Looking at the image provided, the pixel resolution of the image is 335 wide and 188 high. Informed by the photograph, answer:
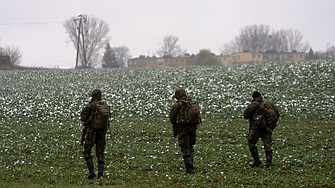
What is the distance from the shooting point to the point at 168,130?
1662 cm

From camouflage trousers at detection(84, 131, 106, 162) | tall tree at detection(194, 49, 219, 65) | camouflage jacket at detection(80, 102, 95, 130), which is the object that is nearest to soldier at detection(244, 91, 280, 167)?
camouflage trousers at detection(84, 131, 106, 162)

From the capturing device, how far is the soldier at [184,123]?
8508 mm

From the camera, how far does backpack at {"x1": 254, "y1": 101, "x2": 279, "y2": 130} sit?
8711 mm

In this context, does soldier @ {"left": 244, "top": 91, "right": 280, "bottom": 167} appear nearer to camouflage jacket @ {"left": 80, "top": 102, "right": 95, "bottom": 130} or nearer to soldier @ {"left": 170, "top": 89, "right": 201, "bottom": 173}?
soldier @ {"left": 170, "top": 89, "right": 201, "bottom": 173}

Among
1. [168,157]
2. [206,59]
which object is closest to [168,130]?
[168,157]

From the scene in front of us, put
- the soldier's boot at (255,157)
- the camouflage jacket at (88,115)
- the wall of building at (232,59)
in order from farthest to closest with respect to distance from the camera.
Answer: the wall of building at (232,59), the soldier's boot at (255,157), the camouflage jacket at (88,115)

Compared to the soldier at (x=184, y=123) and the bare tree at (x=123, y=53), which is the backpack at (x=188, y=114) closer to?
the soldier at (x=184, y=123)

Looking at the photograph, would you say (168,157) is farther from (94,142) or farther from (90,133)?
(90,133)

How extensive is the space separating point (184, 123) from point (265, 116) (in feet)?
8.15

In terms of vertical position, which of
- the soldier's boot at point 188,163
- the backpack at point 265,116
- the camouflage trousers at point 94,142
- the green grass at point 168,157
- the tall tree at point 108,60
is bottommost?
the green grass at point 168,157

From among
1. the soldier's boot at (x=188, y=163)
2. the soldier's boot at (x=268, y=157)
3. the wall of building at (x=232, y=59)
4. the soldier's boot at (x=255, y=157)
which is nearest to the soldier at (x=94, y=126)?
the soldier's boot at (x=188, y=163)

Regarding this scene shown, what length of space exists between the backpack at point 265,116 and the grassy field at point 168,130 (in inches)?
→ 54.8

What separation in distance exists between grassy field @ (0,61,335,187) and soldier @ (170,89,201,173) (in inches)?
28.8

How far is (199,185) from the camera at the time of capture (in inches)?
298
